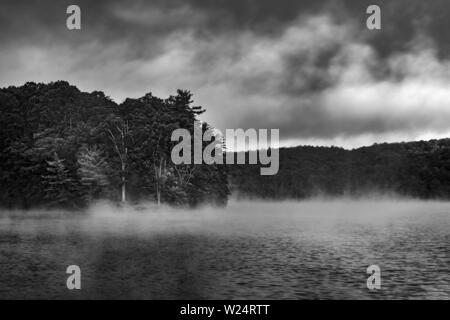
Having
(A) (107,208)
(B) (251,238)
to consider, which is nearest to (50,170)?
(A) (107,208)

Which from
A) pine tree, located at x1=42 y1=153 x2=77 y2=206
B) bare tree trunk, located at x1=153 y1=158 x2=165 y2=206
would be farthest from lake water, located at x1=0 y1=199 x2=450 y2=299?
pine tree, located at x1=42 y1=153 x2=77 y2=206

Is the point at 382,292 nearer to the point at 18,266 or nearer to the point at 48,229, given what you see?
the point at 18,266

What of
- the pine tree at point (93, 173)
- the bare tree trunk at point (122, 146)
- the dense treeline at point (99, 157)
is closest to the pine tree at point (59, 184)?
the dense treeline at point (99, 157)

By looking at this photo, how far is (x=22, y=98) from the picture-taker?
373 feet

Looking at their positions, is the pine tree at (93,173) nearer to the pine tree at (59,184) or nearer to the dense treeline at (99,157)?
the dense treeline at (99,157)

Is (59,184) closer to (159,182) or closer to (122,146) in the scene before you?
(122,146)

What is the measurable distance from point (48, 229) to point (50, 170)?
37.4 meters

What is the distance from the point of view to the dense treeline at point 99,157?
9062 centimetres

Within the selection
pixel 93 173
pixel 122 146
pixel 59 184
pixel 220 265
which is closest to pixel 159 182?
pixel 122 146

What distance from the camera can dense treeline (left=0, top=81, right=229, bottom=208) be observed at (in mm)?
90625

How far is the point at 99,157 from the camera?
3602 inches

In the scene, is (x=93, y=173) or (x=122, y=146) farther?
(x=122, y=146)

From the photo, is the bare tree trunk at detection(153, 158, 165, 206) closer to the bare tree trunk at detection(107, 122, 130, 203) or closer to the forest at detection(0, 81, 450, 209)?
the forest at detection(0, 81, 450, 209)

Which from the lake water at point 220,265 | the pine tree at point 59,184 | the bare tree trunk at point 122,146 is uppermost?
the bare tree trunk at point 122,146
